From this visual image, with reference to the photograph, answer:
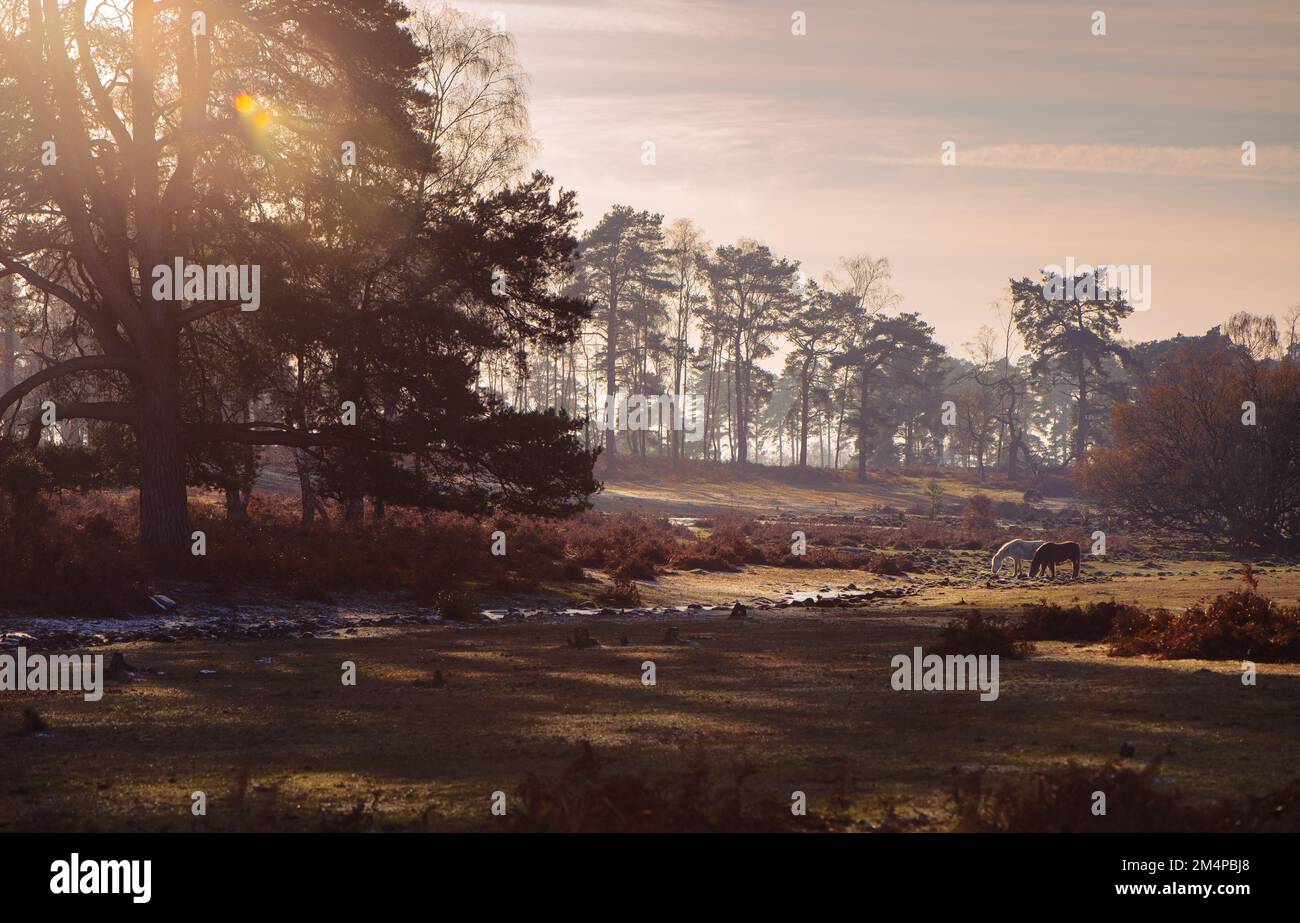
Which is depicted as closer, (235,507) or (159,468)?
(159,468)

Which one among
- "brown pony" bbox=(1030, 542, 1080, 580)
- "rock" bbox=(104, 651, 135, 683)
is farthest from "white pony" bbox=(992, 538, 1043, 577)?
"rock" bbox=(104, 651, 135, 683)

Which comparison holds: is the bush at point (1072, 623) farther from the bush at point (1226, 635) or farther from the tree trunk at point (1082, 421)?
the tree trunk at point (1082, 421)

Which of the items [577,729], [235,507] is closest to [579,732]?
[577,729]

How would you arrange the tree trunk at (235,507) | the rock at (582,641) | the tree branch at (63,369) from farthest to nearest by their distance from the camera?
the tree trunk at (235,507) < the tree branch at (63,369) < the rock at (582,641)

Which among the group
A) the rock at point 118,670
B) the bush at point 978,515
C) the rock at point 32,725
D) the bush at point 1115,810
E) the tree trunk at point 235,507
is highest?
the tree trunk at point 235,507

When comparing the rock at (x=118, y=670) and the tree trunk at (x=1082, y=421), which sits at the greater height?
the tree trunk at (x=1082, y=421)

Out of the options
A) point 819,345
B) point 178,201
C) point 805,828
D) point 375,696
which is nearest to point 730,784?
point 805,828

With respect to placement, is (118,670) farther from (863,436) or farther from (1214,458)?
(863,436)

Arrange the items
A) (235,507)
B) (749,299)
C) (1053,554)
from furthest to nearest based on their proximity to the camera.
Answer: (749,299), (1053,554), (235,507)

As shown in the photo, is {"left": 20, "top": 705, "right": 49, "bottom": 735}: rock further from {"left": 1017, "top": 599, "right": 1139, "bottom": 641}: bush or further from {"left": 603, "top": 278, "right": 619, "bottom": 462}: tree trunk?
{"left": 603, "top": 278, "right": 619, "bottom": 462}: tree trunk

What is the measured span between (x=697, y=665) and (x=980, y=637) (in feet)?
12.0

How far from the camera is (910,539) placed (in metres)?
54.7

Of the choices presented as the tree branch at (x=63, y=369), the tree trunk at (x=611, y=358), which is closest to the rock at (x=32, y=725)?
the tree branch at (x=63, y=369)
